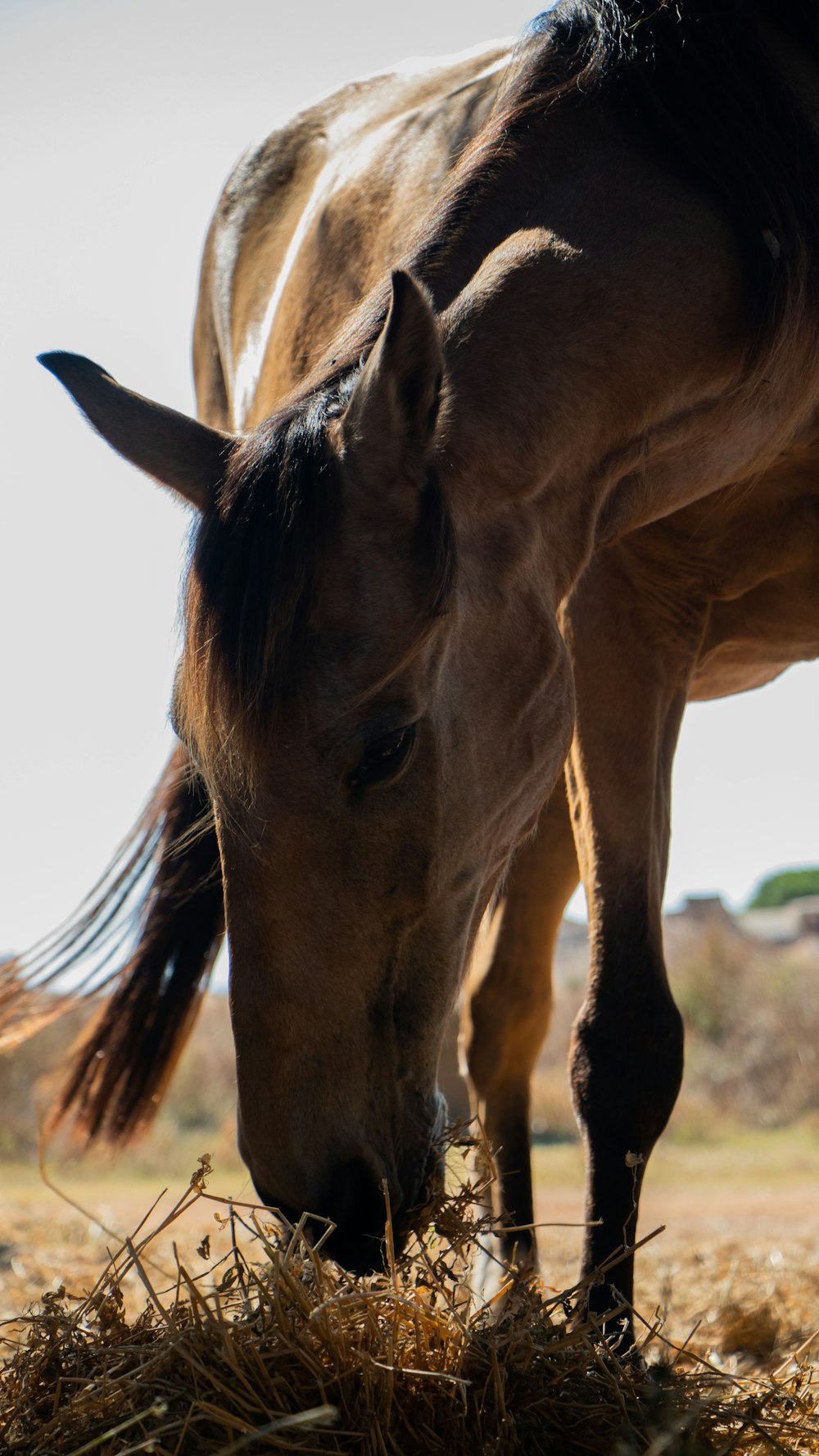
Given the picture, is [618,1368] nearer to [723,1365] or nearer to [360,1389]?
[360,1389]

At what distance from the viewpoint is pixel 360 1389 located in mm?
1541

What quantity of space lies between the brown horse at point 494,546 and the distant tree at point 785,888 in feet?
100

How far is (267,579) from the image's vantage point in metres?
1.74

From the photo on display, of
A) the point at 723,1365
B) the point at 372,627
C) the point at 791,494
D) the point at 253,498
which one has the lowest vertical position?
the point at 723,1365

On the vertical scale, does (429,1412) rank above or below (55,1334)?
below

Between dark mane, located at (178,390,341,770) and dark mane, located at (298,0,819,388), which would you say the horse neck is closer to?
dark mane, located at (298,0,819,388)

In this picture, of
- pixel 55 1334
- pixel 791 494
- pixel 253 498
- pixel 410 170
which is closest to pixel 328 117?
pixel 410 170

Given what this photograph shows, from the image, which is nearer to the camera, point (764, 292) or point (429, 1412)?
point (429, 1412)

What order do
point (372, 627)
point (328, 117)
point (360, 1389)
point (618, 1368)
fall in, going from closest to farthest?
point (360, 1389)
point (618, 1368)
point (372, 627)
point (328, 117)

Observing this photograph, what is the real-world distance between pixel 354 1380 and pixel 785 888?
33350 millimetres

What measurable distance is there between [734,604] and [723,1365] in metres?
1.60

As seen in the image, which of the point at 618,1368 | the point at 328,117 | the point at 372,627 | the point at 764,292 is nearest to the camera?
the point at 618,1368

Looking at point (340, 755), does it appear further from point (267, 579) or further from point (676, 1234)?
point (676, 1234)

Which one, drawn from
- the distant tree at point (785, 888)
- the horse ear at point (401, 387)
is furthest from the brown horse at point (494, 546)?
the distant tree at point (785, 888)
